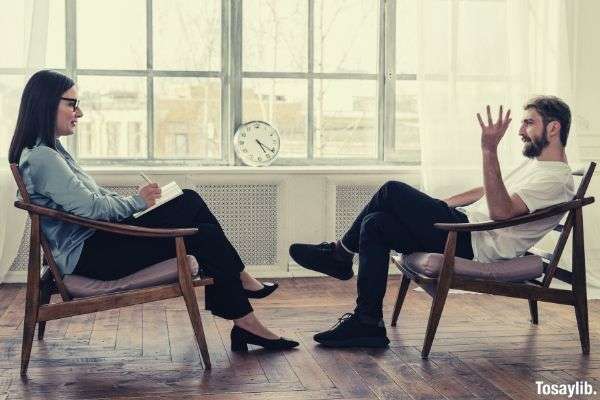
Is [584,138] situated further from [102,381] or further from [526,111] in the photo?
[102,381]

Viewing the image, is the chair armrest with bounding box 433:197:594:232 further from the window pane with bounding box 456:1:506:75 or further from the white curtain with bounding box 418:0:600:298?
the window pane with bounding box 456:1:506:75

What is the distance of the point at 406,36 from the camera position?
18.8 feet

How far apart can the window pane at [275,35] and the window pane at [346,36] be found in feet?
0.35

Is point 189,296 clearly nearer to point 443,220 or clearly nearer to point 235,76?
point 443,220

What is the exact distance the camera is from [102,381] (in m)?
3.19

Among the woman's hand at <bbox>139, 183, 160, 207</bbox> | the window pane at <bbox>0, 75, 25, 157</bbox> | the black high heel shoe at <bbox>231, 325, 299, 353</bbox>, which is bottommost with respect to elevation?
the black high heel shoe at <bbox>231, 325, 299, 353</bbox>

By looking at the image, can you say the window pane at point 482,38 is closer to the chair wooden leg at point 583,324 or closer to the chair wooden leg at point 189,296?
the chair wooden leg at point 583,324

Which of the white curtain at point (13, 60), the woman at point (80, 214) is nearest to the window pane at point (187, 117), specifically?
the white curtain at point (13, 60)

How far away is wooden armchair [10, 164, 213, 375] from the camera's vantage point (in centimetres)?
323

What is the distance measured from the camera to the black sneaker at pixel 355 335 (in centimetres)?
365

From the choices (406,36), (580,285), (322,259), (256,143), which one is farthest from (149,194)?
(406,36)

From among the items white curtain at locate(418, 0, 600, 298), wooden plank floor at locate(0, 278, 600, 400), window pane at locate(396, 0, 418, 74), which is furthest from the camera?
window pane at locate(396, 0, 418, 74)

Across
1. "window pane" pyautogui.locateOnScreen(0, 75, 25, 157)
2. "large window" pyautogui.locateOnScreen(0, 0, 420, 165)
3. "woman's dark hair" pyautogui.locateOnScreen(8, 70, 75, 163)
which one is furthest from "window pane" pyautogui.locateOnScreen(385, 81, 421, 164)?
"woman's dark hair" pyautogui.locateOnScreen(8, 70, 75, 163)

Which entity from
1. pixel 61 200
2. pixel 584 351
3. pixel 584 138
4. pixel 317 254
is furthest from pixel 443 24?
pixel 61 200
